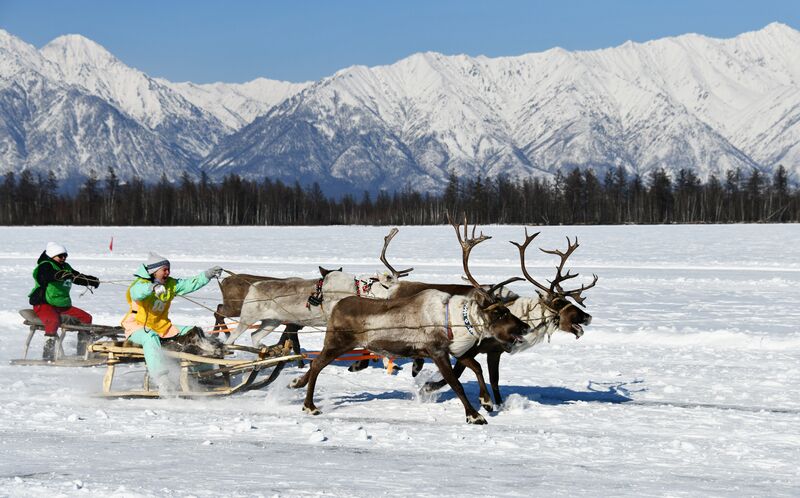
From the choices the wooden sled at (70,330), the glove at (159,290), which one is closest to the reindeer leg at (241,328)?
the wooden sled at (70,330)

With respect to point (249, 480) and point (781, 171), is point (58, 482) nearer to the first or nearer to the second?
point (249, 480)

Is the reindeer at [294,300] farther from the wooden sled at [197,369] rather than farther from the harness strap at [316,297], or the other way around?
the wooden sled at [197,369]

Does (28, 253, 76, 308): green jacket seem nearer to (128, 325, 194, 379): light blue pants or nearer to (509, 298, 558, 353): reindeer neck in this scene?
(128, 325, 194, 379): light blue pants

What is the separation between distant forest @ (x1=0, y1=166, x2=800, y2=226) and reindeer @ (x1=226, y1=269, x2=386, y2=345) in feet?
372

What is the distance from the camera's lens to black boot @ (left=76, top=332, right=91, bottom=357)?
12.7m

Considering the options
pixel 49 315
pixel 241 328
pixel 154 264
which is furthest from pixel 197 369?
pixel 49 315

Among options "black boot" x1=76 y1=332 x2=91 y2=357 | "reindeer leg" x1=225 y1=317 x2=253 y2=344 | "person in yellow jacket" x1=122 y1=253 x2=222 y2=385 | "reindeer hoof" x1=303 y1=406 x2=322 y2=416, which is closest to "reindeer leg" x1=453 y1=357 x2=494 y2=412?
"reindeer hoof" x1=303 y1=406 x2=322 y2=416

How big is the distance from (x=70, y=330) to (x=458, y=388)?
236 inches

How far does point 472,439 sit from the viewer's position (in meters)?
8.27

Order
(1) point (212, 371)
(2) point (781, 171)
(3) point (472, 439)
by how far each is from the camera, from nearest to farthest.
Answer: (3) point (472, 439), (1) point (212, 371), (2) point (781, 171)

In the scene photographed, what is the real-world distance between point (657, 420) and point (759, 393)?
2.19 m

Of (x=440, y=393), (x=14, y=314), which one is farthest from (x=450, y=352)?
→ (x=14, y=314)

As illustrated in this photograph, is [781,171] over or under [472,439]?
over

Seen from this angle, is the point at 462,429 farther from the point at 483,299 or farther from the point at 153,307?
the point at 153,307
